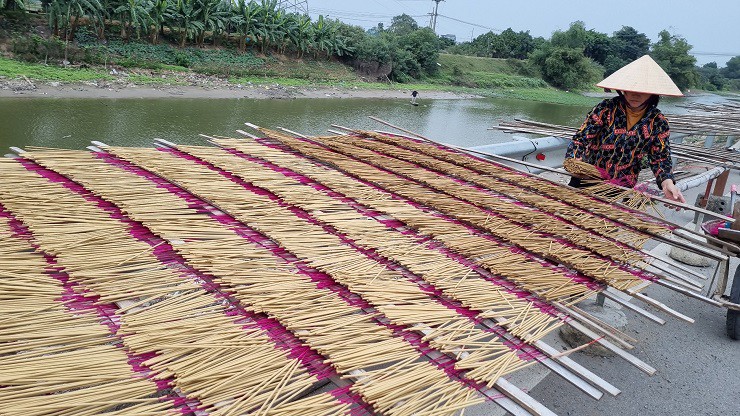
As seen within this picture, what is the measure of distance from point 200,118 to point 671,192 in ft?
38.5

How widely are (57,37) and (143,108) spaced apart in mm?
5437

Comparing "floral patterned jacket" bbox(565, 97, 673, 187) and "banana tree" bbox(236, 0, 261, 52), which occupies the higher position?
"banana tree" bbox(236, 0, 261, 52)

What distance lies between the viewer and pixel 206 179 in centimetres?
235

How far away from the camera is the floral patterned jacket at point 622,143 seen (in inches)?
118

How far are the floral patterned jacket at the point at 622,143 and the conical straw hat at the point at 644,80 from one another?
18 centimetres

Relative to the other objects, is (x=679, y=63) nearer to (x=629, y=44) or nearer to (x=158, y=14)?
(x=629, y=44)

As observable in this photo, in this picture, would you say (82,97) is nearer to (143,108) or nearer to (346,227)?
(143,108)

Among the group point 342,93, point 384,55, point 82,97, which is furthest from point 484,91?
point 82,97

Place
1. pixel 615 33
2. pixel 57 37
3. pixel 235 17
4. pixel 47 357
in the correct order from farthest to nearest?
1. pixel 615 33
2. pixel 235 17
3. pixel 57 37
4. pixel 47 357

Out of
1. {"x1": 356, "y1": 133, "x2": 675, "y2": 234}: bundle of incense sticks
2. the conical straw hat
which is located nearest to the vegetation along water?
{"x1": 356, "y1": 133, "x2": 675, "y2": 234}: bundle of incense sticks

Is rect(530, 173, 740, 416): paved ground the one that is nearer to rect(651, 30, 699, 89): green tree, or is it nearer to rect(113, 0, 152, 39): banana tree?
rect(113, 0, 152, 39): banana tree

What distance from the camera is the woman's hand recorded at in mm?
2779

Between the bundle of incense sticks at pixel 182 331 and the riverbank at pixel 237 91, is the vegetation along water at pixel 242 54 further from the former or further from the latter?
the bundle of incense sticks at pixel 182 331

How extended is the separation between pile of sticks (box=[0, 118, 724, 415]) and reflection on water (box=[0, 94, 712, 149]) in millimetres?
8138
